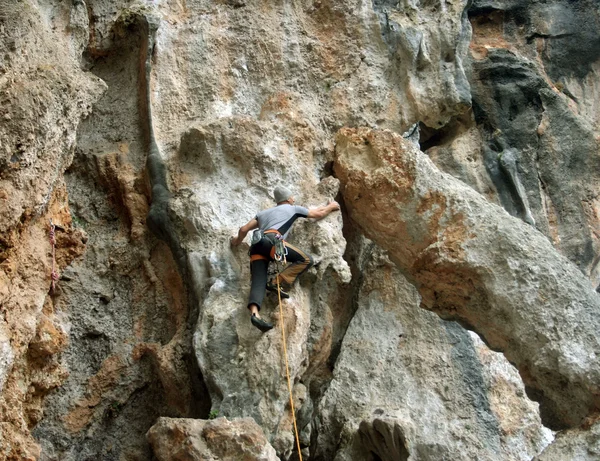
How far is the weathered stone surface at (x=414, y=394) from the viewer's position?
795 cm

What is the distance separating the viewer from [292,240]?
8.20 m

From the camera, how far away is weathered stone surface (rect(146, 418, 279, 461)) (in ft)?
20.6

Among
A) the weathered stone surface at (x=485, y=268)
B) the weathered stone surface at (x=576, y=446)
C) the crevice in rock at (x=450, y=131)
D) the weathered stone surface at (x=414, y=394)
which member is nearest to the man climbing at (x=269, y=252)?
the weathered stone surface at (x=485, y=268)

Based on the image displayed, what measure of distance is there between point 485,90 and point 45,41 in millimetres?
7435

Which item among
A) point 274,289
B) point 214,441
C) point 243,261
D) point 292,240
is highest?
point 292,240

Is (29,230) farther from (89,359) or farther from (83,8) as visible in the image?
(83,8)

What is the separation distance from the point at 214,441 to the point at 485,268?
9.71 feet

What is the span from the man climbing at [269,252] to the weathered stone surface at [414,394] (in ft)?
5.07

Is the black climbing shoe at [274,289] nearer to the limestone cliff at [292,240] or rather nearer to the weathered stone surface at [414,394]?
the limestone cliff at [292,240]

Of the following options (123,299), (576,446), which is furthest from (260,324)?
(576,446)

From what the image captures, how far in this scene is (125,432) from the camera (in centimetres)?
774

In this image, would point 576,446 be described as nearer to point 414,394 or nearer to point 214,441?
point 414,394

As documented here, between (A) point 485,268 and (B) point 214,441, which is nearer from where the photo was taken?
(B) point 214,441

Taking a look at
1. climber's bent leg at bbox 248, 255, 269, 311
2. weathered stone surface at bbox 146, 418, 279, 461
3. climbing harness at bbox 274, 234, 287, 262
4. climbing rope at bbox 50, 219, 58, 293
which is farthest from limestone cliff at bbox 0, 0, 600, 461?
climbing harness at bbox 274, 234, 287, 262
